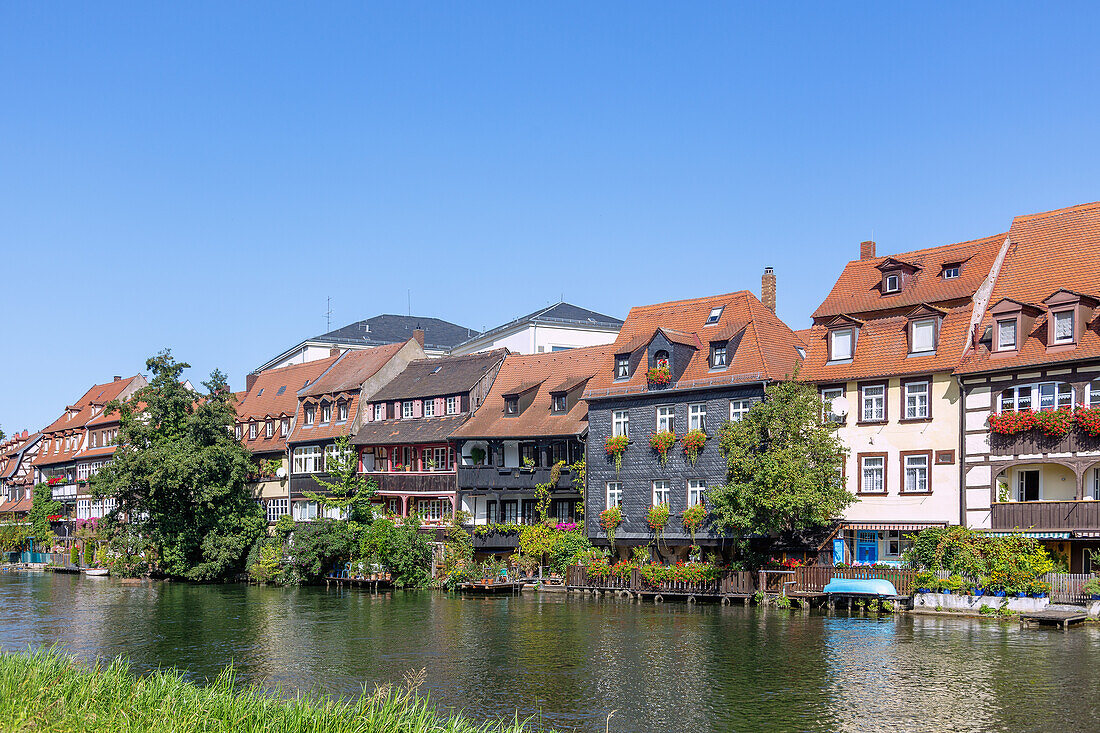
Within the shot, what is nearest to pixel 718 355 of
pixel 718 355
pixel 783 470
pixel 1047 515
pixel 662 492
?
pixel 718 355

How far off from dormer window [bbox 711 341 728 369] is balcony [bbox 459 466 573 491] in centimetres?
969

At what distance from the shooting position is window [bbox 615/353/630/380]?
55562 millimetres

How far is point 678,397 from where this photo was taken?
5266 cm

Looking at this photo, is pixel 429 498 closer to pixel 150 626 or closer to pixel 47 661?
pixel 150 626

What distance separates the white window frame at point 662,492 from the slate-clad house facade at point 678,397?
0.15ft

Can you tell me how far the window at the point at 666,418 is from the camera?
52844mm

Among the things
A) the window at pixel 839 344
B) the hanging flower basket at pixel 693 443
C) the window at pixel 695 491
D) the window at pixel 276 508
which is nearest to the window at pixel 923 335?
the window at pixel 839 344

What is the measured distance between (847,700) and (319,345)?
7142 cm

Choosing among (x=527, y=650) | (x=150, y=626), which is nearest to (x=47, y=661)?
(x=527, y=650)

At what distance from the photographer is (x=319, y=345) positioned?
308ft

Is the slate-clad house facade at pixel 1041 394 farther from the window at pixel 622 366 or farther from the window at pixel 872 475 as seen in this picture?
the window at pixel 622 366

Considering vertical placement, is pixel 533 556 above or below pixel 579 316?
below

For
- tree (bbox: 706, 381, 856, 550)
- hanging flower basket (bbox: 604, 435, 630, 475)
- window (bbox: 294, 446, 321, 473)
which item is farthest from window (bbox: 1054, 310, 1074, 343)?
window (bbox: 294, 446, 321, 473)

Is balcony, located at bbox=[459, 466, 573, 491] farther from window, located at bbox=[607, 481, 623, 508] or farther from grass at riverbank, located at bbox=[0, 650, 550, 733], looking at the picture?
grass at riverbank, located at bbox=[0, 650, 550, 733]
